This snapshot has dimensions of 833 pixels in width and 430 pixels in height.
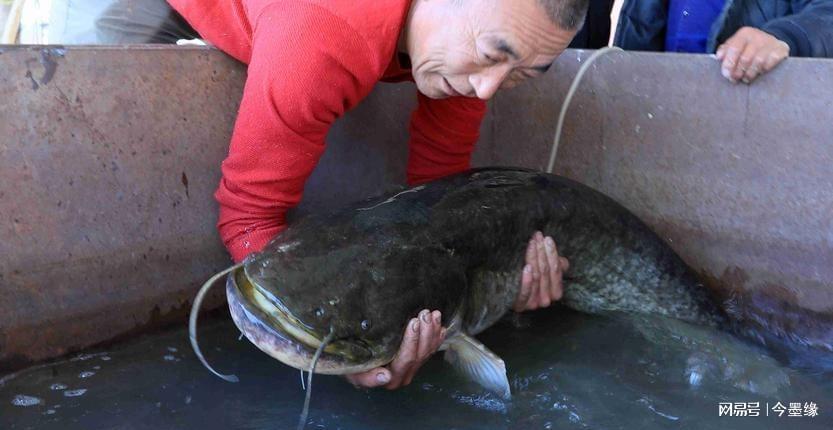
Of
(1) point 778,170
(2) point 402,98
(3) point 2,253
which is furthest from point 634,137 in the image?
(3) point 2,253

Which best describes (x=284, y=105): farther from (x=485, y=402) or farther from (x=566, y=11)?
(x=485, y=402)

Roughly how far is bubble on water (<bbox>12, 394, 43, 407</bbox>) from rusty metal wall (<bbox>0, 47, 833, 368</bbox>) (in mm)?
118

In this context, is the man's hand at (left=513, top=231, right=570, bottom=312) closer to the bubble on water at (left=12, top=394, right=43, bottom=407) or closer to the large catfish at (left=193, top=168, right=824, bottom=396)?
the large catfish at (left=193, top=168, right=824, bottom=396)

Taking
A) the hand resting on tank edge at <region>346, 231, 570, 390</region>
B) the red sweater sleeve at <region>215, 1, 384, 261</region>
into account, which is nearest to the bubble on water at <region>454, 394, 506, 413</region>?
the hand resting on tank edge at <region>346, 231, 570, 390</region>

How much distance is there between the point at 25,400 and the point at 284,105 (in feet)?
2.65

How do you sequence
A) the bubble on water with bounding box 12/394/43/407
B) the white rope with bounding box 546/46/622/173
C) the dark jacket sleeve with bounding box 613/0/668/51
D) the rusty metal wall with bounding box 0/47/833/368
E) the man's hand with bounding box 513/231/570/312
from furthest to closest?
Answer: the dark jacket sleeve with bounding box 613/0/668/51 → the white rope with bounding box 546/46/622/173 → the man's hand with bounding box 513/231/570/312 → the rusty metal wall with bounding box 0/47/833/368 → the bubble on water with bounding box 12/394/43/407

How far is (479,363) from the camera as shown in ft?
5.84

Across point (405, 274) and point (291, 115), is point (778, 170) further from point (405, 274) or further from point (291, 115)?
point (291, 115)

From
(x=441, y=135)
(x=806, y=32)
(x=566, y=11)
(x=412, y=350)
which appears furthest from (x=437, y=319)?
(x=806, y=32)

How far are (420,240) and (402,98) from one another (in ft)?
2.83

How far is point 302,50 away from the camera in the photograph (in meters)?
1.66

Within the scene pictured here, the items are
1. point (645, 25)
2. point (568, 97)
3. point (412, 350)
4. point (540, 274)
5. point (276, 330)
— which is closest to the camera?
point (276, 330)

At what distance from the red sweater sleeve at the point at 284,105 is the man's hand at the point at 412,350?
1.30 feet

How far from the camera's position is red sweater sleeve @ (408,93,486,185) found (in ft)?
7.34
